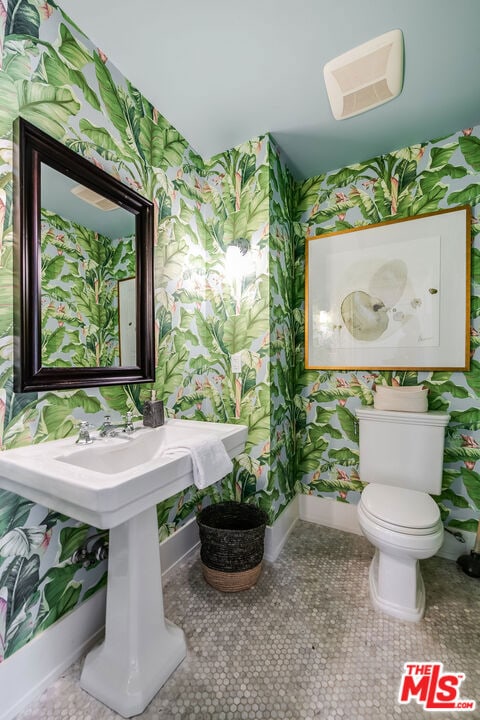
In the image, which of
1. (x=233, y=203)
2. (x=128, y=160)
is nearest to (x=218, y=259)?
(x=233, y=203)

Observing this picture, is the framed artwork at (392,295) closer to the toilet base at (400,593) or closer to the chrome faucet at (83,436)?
the toilet base at (400,593)

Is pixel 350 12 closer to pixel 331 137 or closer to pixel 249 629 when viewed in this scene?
pixel 331 137

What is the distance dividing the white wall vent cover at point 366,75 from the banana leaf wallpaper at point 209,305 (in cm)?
44

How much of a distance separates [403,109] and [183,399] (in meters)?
2.00

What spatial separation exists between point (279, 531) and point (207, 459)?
3.70ft

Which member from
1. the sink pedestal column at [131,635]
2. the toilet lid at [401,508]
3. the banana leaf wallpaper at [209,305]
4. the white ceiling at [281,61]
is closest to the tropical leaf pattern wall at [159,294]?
the banana leaf wallpaper at [209,305]

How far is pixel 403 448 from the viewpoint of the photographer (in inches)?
69.4

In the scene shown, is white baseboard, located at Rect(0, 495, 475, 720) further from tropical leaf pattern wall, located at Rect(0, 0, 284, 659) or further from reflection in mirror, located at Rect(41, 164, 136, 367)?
reflection in mirror, located at Rect(41, 164, 136, 367)

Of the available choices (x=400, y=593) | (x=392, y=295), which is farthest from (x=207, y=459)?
(x=392, y=295)

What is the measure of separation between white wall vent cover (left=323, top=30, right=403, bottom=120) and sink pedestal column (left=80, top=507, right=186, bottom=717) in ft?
6.83

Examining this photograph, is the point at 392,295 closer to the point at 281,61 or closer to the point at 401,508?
the point at 401,508

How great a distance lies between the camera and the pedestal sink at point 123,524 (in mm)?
826

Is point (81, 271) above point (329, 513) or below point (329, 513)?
above

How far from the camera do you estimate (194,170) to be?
198 centimetres
